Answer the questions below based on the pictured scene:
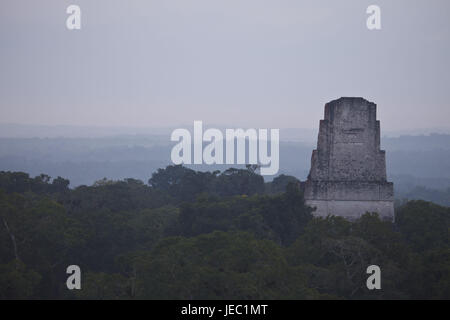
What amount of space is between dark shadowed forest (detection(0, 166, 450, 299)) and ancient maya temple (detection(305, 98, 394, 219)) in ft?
2.75

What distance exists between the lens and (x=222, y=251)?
63.3 feet

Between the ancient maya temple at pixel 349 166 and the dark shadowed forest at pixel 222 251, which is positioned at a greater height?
the ancient maya temple at pixel 349 166

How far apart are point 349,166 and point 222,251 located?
23.7 ft

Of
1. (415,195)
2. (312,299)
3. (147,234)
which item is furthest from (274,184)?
(415,195)

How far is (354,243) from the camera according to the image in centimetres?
1975

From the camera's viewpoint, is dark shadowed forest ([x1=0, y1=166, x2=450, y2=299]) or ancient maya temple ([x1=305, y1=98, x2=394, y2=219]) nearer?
dark shadowed forest ([x1=0, y1=166, x2=450, y2=299])

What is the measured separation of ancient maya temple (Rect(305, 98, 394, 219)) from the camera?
23.9 m

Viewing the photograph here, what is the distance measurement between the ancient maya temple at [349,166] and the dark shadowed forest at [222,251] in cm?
84

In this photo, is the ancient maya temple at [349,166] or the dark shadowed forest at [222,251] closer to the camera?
the dark shadowed forest at [222,251]

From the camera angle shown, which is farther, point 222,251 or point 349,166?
point 349,166

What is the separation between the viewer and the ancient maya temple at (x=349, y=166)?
78.5ft

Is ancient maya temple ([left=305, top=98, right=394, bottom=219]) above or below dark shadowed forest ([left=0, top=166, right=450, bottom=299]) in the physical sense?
above

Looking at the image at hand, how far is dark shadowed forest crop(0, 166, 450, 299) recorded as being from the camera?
17.8 metres
